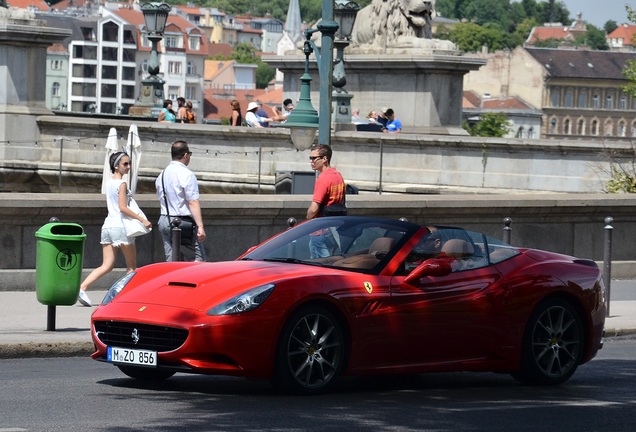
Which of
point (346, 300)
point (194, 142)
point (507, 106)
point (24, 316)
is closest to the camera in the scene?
point (346, 300)

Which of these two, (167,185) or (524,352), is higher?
(167,185)

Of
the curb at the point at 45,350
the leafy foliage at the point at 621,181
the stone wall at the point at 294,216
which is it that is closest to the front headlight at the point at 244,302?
the curb at the point at 45,350

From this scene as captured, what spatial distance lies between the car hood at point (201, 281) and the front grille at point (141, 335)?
19 centimetres

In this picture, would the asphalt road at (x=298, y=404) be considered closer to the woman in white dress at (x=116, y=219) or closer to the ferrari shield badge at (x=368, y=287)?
the ferrari shield badge at (x=368, y=287)

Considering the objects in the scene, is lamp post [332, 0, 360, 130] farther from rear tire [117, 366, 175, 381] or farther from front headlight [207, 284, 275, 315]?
front headlight [207, 284, 275, 315]

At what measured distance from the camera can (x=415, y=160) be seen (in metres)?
28.0

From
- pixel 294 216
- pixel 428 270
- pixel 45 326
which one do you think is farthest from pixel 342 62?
pixel 428 270

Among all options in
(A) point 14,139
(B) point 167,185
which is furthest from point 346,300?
(A) point 14,139

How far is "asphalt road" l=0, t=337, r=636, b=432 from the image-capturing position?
970cm

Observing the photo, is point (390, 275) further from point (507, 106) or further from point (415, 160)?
point (507, 106)

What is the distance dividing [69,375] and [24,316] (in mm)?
3408

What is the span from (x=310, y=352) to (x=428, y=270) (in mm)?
1119

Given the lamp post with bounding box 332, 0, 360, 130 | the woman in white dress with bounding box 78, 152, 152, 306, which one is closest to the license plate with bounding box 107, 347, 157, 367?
Result: the woman in white dress with bounding box 78, 152, 152, 306

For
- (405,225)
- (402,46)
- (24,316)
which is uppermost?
(402,46)
